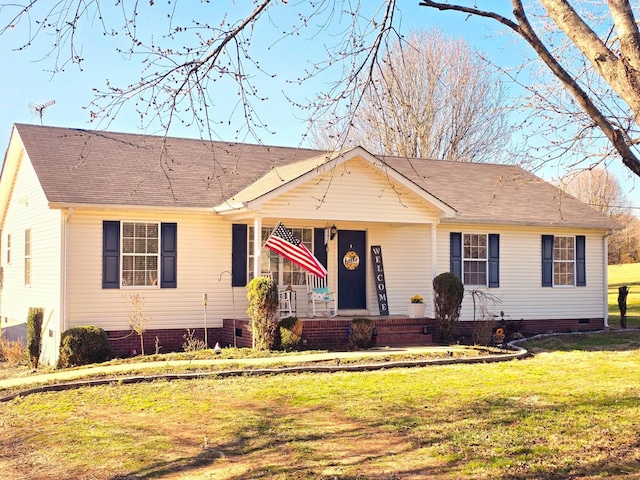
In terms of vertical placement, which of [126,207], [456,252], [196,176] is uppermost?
[196,176]

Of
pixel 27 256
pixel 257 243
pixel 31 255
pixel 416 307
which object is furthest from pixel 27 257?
pixel 416 307

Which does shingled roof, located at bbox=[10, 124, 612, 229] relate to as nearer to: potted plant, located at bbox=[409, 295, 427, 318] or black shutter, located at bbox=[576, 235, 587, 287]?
black shutter, located at bbox=[576, 235, 587, 287]

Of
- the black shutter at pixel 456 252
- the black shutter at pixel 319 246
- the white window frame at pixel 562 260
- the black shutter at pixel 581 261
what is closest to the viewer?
the black shutter at pixel 319 246

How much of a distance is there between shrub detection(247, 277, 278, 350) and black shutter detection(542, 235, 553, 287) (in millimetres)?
9516

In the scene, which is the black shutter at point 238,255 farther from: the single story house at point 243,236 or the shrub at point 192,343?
the shrub at point 192,343

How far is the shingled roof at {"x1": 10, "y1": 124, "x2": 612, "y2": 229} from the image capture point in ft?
56.8

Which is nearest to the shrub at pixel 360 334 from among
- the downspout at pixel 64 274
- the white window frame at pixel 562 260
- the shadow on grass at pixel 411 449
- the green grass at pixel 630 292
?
the downspout at pixel 64 274

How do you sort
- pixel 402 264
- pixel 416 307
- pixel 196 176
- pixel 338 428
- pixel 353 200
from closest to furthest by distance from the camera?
pixel 338 428 < pixel 353 200 < pixel 416 307 < pixel 196 176 < pixel 402 264

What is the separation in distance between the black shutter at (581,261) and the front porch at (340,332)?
6619 mm

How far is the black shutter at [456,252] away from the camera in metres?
21.1

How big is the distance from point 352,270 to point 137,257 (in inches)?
226

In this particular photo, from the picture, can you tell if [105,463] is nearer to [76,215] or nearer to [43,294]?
[76,215]

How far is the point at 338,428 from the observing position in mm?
9141

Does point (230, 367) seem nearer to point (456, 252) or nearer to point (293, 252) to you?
point (293, 252)
